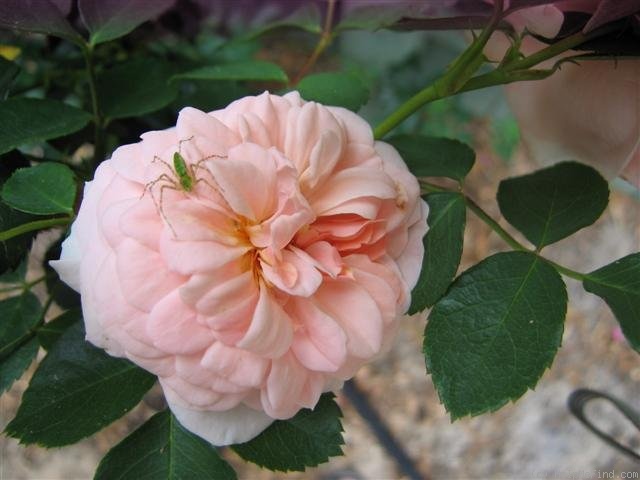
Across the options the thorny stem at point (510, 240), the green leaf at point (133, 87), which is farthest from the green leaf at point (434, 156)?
the green leaf at point (133, 87)

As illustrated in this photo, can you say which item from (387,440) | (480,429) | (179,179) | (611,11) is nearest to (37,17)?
(179,179)

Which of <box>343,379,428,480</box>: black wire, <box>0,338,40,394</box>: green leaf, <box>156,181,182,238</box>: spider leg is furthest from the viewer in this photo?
<box>343,379,428,480</box>: black wire

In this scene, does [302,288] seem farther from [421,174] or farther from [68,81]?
[68,81]

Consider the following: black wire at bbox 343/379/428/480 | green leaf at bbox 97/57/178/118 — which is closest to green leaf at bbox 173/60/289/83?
green leaf at bbox 97/57/178/118

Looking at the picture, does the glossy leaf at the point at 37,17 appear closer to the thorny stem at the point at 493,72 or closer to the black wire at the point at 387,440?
the thorny stem at the point at 493,72

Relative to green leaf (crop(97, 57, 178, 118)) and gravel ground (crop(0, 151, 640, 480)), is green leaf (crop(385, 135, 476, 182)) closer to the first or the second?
green leaf (crop(97, 57, 178, 118))

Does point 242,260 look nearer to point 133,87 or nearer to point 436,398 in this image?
point 133,87

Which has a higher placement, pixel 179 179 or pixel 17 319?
pixel 179 179
